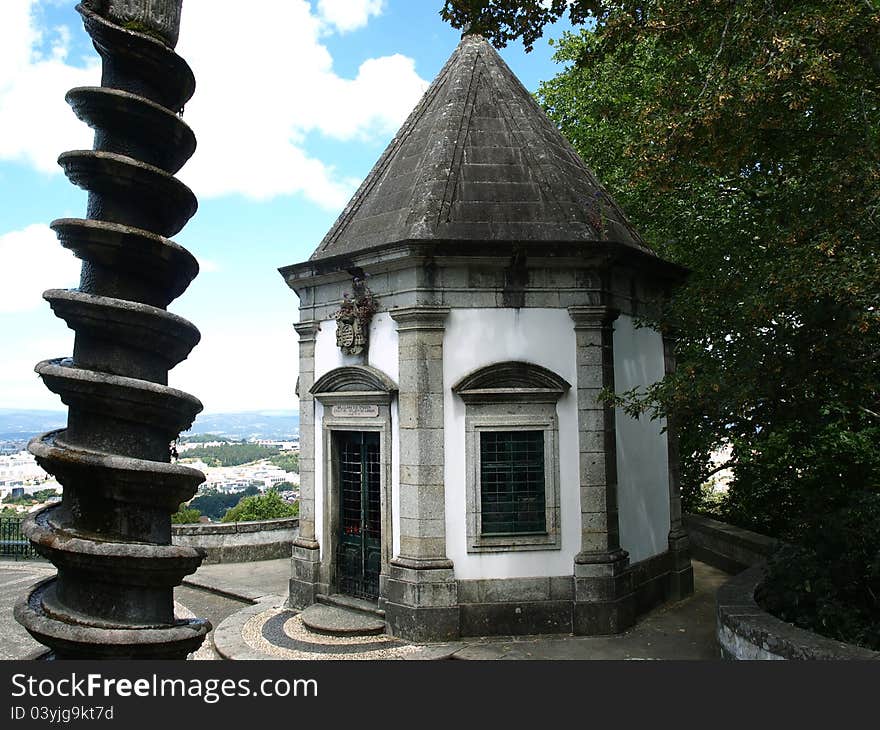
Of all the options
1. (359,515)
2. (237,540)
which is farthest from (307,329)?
(237,540)

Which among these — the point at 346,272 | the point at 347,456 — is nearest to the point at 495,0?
the point at 346,272

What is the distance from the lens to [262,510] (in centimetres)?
2014

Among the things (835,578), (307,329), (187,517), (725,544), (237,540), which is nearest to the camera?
(835,578)

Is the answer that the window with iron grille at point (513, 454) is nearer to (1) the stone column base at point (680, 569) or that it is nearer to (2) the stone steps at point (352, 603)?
(2) the stone steps at point (352, 603)

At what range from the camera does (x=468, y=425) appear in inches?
415

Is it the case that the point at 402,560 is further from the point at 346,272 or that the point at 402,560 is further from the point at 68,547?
the point at 68,547

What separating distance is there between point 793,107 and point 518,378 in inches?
199

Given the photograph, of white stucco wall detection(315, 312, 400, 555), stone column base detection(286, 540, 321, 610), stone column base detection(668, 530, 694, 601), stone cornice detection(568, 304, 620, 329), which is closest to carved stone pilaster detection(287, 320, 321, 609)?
stone column base detection(286, 540, 321, 610)

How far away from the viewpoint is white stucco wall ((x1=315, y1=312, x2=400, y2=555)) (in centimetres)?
1080

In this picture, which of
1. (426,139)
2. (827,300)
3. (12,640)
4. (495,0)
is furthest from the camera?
(426,139)

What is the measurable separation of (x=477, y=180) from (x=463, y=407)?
3.66m

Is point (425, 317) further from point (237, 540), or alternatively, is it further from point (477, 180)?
point (237, 540)

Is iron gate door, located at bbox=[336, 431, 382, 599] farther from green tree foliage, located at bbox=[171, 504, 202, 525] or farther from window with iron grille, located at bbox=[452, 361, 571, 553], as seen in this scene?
green tree foliage, located at bbox=[171, 504, 202, 525]

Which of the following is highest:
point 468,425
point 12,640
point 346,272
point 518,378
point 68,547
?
point 346,272
